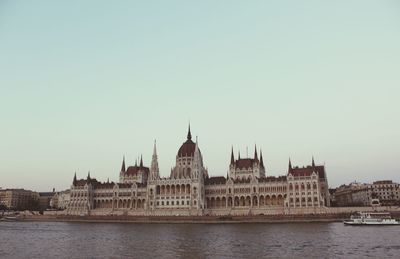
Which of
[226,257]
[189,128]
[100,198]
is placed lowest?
[226,257]

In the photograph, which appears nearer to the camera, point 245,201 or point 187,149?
point 245,201

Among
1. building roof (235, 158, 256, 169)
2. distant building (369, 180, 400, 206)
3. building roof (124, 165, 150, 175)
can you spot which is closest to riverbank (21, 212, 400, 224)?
building roof (235, 158, 256, 169)

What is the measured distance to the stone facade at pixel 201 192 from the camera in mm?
116688

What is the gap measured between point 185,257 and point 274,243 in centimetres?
1501

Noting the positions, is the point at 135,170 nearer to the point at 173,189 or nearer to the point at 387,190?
the point at 173,189

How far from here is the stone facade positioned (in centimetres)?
11669

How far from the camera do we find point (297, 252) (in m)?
41.7

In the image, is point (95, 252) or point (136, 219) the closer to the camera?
point (95, 252)

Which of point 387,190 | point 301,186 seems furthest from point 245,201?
point 387,190

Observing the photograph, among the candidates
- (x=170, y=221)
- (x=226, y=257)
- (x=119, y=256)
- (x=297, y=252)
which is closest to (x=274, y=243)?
(x=297, y=252)

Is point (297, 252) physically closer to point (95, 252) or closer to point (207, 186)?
point (95, 252)

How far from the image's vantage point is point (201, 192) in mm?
129125

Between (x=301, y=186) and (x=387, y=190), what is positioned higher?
(x=301, y=186)

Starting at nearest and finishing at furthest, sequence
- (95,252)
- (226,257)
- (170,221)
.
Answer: (226,257)
(95,252)
(170,221)
